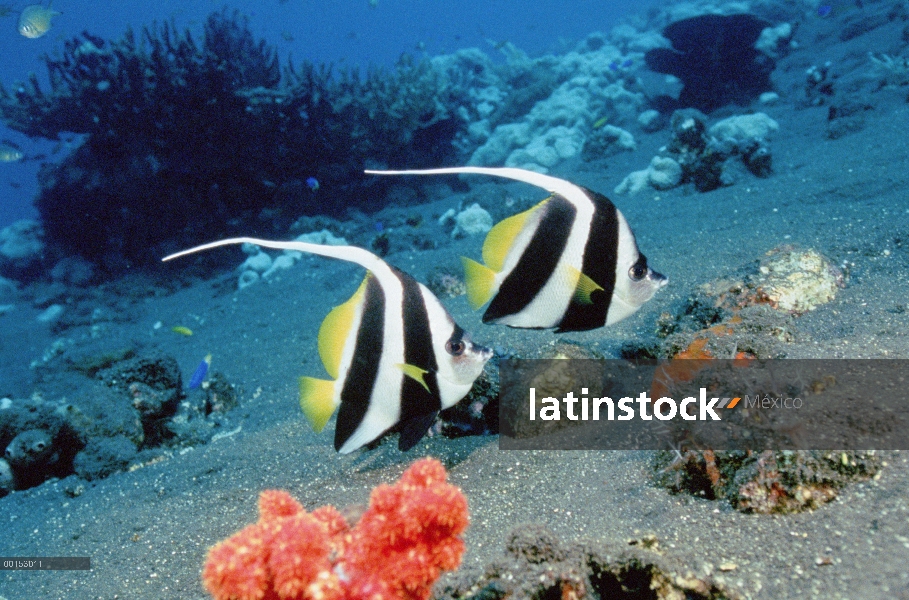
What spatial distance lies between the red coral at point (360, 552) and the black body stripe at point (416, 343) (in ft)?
1.55

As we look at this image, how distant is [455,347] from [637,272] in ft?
2.28

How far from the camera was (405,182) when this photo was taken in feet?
43.1

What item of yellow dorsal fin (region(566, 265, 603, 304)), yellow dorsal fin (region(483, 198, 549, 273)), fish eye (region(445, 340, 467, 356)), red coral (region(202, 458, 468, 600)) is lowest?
red coral (region(202, 458, 468, 600))

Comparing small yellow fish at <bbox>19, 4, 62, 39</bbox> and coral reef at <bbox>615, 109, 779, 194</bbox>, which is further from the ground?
small yellow fish at <bbox>19, 4, 62, 39</bbox>

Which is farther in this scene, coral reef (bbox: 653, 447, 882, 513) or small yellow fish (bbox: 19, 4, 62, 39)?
small yellow fish (bbox: 19, 4, 62, 39)

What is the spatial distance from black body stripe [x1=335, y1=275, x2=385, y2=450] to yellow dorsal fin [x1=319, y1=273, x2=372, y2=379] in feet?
0.11

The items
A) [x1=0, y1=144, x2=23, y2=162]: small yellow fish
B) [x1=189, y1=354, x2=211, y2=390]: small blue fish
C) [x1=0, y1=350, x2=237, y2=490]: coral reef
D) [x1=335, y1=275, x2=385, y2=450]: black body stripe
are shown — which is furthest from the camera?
[x1=0, y1=144, x2=23, y2=162]: small yellow fish

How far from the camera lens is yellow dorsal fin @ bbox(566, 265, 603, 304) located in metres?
1.83

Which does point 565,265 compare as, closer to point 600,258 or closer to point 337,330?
point 600,258

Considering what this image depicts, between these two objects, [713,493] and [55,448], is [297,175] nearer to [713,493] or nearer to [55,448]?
[55,448]

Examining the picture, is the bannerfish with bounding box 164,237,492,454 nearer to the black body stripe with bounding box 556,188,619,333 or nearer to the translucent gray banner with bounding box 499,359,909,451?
the black body stripe with bounding box 556,188,619,333

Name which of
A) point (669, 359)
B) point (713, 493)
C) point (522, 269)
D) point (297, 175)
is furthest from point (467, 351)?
point (297, 175)

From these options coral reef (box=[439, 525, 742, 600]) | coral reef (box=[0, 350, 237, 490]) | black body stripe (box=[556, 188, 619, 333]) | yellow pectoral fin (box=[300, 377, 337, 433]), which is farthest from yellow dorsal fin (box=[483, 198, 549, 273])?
coral reef (box=[0, 350, 237, 490])

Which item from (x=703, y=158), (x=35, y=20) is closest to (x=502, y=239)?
(x=703, y=158)
